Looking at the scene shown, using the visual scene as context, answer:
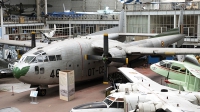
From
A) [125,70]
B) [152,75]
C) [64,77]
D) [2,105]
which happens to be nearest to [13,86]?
[2,105]

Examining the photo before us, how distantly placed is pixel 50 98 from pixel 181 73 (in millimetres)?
11478

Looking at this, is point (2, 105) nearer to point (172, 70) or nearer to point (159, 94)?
point (159, 94)

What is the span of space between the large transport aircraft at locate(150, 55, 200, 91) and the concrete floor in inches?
232

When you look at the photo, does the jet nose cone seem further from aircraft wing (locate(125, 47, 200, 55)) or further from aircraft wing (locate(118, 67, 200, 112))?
aircraft wing (locate(125, 47, 200, 55))

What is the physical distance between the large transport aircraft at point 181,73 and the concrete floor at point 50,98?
5899 mm

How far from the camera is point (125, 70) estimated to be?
24.0 meters

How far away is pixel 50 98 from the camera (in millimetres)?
22891

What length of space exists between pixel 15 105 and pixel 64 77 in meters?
4.29

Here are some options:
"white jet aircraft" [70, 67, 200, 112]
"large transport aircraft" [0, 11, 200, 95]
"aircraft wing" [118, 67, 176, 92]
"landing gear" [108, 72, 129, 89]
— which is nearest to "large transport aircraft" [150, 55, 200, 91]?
"large transport aircraft" [0, 11, 200, 95]

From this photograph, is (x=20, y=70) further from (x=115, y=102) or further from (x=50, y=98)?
(x=115, y=102)

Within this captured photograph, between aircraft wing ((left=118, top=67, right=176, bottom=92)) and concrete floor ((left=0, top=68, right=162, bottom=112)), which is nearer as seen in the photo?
aircraft wing ((left=118, top=67, right=176, bottom=92))

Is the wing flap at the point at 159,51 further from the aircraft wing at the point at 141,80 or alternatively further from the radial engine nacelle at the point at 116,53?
the aircraft wing at the point at 141,80

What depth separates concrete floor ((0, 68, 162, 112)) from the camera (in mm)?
20469

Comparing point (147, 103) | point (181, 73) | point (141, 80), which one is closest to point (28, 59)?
point (141, 80)
